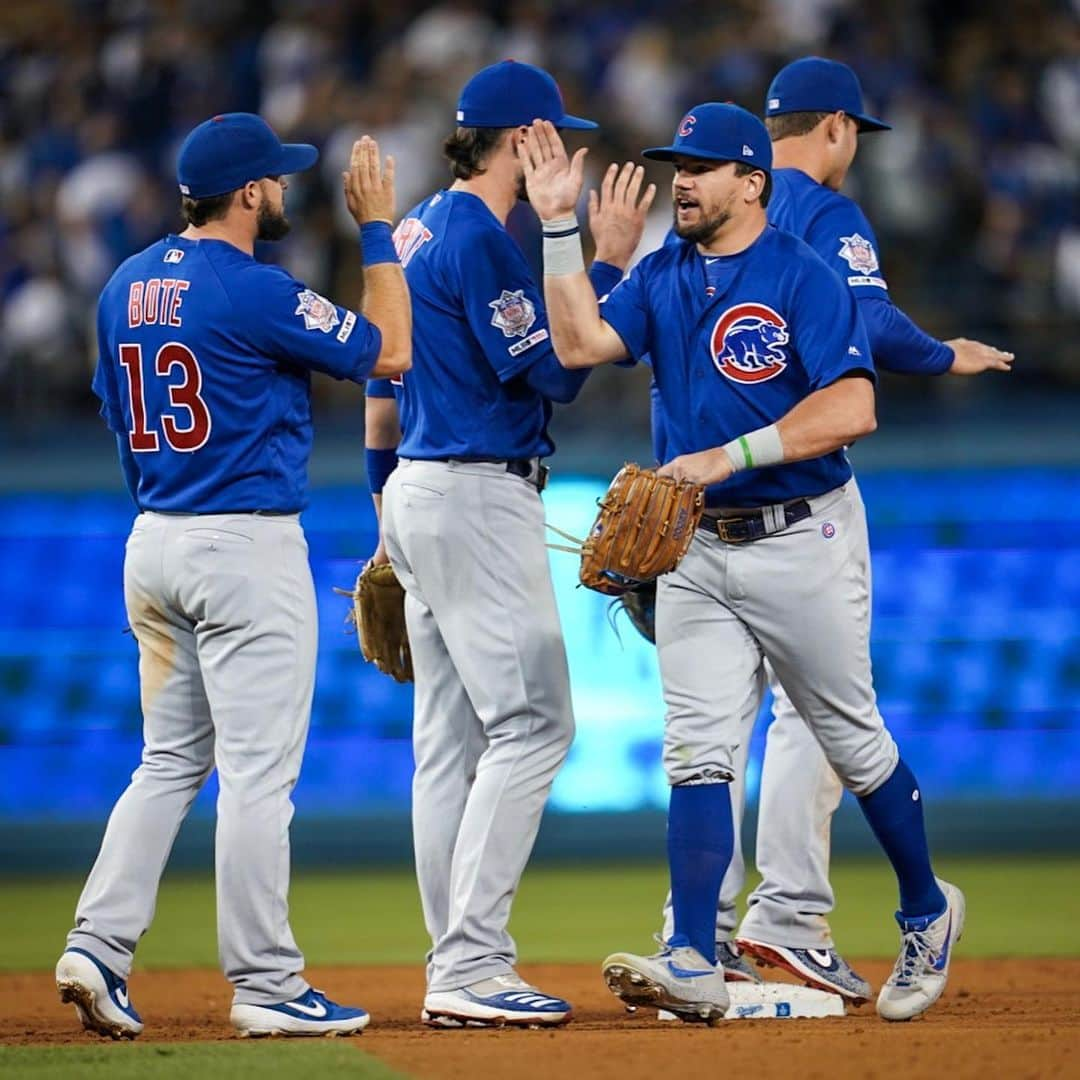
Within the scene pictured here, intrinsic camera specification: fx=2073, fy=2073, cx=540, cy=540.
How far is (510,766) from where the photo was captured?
530cm

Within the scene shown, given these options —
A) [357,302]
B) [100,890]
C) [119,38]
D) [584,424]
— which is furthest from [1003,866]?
[119,38]

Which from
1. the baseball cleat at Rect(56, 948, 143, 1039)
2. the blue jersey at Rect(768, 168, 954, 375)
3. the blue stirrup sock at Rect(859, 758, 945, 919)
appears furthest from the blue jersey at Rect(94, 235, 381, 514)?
the blue stirrup sock at Rect(859, 758, 945, 919)

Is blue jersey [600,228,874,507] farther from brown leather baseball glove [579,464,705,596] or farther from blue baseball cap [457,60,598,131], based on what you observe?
blue baseball cap [457,60,598,131]

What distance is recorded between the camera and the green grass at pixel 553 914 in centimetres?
743

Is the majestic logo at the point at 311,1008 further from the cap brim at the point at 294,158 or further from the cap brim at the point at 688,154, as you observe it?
the cap brim at the point at 688,154

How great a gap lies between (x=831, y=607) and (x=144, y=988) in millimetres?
2724

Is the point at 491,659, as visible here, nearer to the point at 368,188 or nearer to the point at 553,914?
the point at 368,188

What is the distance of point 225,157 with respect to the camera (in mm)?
5125

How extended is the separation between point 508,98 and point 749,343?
93 cm

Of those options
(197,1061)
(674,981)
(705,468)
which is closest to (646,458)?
(705,468)

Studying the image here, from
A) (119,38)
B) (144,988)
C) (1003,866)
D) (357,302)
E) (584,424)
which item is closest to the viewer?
(144,988)

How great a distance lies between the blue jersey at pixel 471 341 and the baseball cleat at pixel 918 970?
62.3 inches

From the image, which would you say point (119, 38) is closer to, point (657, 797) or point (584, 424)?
point (584, 424)

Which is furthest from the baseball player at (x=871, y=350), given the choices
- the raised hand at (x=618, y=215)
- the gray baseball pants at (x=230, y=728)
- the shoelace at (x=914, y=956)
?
the gray baseball pants at (x=230, y=728)
